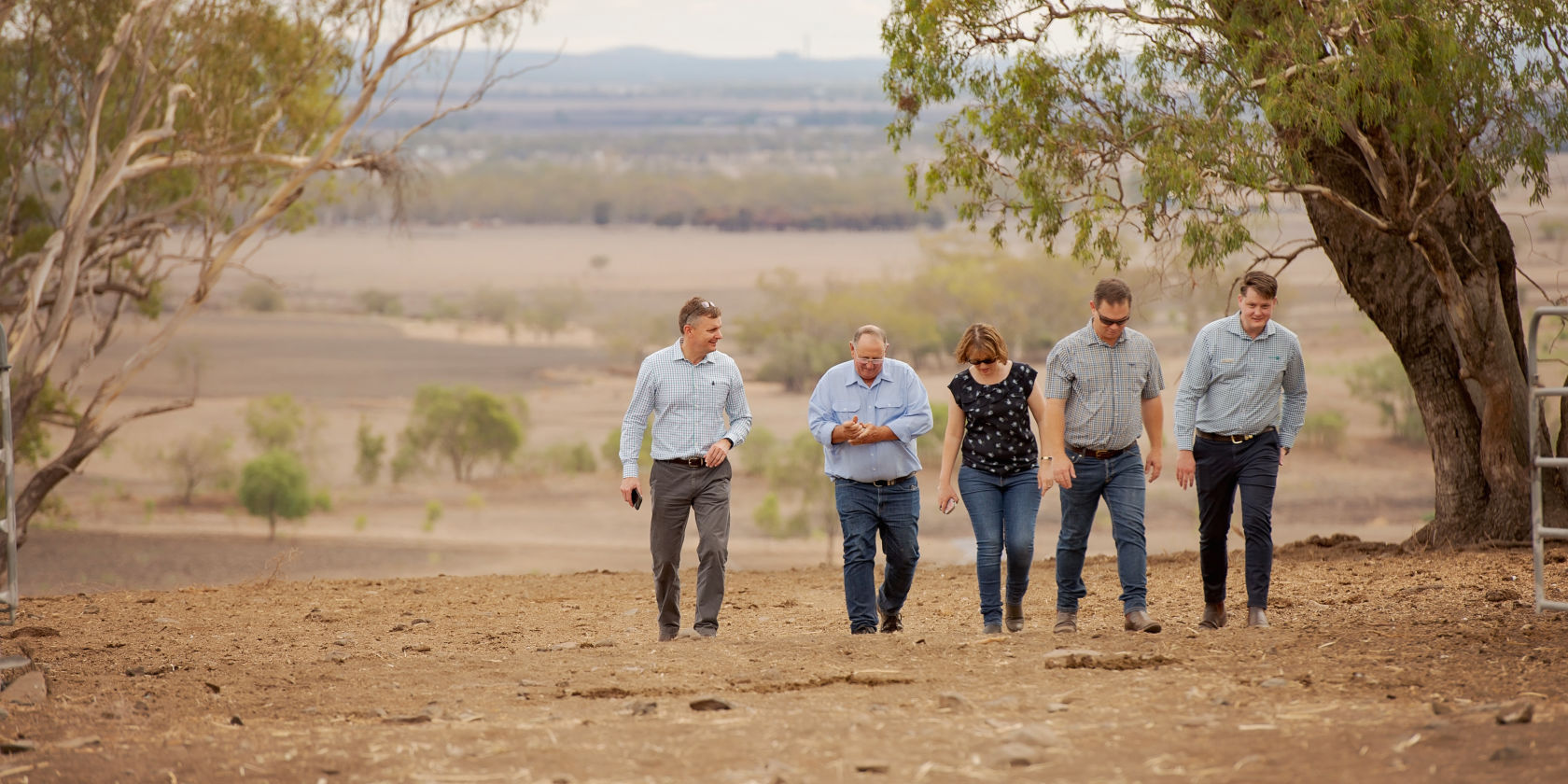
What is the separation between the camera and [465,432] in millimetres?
41000

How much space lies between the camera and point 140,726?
5422 mm

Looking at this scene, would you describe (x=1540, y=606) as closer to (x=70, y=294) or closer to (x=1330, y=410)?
(x=70, y=294)

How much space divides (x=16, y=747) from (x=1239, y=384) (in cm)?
538

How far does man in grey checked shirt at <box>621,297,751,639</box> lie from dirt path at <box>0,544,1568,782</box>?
473 millimetres

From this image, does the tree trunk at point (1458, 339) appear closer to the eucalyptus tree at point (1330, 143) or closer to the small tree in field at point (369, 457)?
the eucalyptus tree at point (1330, 143)

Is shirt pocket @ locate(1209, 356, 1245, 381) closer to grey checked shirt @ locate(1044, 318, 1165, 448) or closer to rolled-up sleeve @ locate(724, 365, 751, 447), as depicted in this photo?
grey checked shirt @ locate(1044, 318, 1165, 448)

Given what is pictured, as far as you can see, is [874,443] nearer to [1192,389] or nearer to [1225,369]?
[1192,389]

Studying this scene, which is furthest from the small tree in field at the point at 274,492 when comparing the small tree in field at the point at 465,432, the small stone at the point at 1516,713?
the small stone at the point at 1516,713

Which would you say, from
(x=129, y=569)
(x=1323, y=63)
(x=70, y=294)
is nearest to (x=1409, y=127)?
(x=1323, y=63)

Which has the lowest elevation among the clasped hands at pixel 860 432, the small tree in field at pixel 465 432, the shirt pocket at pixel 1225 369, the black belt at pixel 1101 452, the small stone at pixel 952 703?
the small tree in field at pixel 465 432

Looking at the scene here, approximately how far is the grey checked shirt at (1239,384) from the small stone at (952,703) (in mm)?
1952

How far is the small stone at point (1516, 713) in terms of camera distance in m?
4.75

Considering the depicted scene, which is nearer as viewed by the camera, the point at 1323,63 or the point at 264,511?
the point at 1323,63

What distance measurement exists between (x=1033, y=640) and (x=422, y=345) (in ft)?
187
